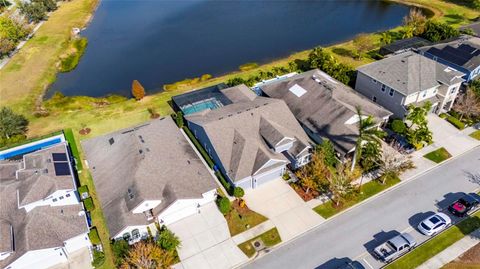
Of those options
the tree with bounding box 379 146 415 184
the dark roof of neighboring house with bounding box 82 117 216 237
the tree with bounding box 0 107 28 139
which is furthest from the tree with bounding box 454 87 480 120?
the tree with bounding box 0 107 28 139

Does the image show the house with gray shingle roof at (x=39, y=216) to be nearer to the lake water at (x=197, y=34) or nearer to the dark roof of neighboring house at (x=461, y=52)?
the lake water at (x=197, y=34)

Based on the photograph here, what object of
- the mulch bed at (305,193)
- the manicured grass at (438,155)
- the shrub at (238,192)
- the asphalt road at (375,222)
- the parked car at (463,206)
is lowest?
the asphalt road at (375,222)

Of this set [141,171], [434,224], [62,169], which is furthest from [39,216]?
[434,224]

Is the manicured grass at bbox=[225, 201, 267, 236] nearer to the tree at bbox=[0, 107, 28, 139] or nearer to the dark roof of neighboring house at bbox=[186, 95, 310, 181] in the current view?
the dark roof of neighboring house at bbox=[186, 95, 310, 181]

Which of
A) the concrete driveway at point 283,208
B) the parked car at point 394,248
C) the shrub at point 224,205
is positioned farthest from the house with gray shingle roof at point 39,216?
the parked car at point 394,248

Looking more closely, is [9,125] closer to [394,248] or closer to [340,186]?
[340,186]

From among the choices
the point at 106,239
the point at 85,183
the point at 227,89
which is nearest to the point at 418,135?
the point at 227,89
